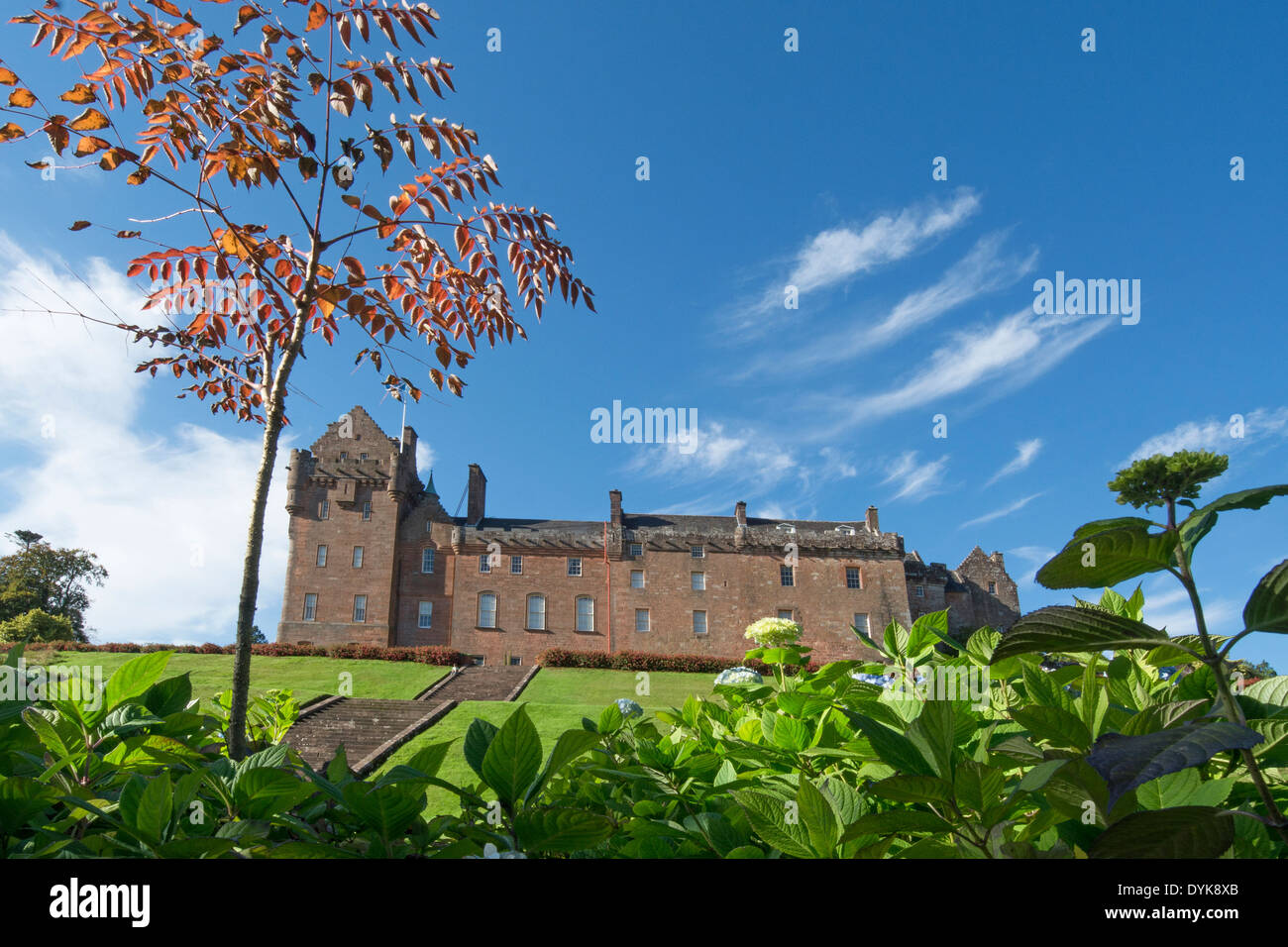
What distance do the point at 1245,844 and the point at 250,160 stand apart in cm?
398

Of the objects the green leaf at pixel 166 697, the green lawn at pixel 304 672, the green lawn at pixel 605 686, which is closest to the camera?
the green leaf at pixel 166 697

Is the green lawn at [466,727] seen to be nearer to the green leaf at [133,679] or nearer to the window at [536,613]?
the green leaf at [133,679]

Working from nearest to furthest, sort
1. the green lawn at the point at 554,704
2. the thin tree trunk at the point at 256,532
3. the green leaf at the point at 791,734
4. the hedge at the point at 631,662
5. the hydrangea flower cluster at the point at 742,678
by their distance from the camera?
1. the green leaf at the point at 791,734
2. the hydrangea flower cluster at the point at 742,678
3. the thin tree trunk at the point at 256,532
4. the green lawn at the point at 554,704
5. the hedge at the point at 631,662

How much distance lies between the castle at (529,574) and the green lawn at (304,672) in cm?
784

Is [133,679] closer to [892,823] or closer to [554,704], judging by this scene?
[892,823]

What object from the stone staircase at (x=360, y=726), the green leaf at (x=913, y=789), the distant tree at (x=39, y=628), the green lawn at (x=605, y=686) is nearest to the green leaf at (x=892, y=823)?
the green leaf at (x=913, y=789)

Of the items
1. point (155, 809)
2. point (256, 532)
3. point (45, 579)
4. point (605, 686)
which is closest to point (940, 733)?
point (155, 809)

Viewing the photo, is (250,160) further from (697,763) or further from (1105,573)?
(1105,573)

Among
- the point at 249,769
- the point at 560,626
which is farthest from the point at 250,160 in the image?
the point at 560,626

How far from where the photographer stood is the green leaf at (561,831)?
919 mm

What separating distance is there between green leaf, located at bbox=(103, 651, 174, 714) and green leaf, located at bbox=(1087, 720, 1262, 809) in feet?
5.10

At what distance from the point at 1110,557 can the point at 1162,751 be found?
274 mm

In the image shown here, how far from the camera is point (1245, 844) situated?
88cm

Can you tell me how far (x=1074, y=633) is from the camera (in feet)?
2.73
